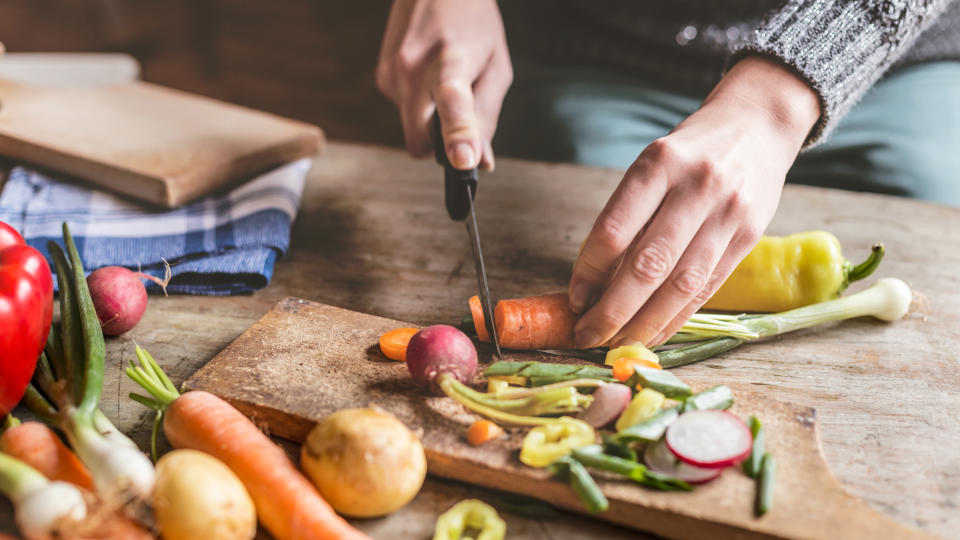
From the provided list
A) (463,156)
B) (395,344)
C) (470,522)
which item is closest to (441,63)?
(463,156)

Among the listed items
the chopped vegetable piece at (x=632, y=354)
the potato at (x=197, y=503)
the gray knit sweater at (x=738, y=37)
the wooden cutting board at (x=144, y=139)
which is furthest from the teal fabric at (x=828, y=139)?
the potato at (x=197, y=503)

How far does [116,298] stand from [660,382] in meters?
1.00

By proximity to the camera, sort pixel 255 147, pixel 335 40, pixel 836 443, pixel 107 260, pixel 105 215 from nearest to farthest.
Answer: pixel 836 443
pixel 107 260
pixel 105 215
pixel 255 147
pixel 335 40

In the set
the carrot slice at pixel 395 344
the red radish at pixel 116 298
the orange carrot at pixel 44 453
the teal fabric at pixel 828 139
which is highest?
the teal fabric at pixel 828 139

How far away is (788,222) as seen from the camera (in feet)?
6.21

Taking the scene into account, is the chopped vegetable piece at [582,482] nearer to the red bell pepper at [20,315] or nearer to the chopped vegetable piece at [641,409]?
the chopped vegetable piece at [641,409]

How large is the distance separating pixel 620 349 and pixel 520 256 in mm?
540

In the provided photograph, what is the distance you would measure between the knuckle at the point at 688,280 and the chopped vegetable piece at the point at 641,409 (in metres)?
0.24

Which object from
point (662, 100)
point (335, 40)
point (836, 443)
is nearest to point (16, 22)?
point (335, 40)

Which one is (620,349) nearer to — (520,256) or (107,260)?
(520,256)

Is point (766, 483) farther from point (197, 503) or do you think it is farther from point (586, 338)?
point (197, 503)

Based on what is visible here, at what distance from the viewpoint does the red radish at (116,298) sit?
4.42 ft

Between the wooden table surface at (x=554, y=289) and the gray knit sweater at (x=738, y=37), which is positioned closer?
the wooden table surface at (x=554, y=289)

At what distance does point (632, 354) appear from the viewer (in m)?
1.22
